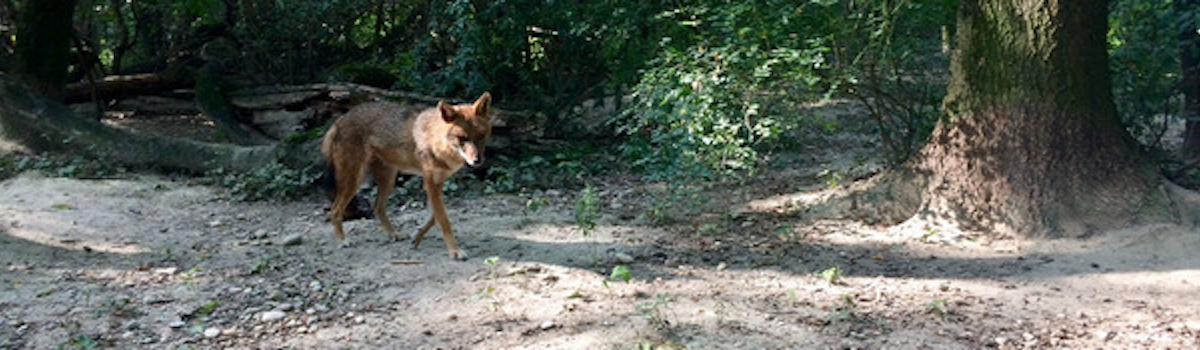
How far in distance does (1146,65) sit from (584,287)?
474 cm

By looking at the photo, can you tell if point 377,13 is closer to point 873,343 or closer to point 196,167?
point 196,167

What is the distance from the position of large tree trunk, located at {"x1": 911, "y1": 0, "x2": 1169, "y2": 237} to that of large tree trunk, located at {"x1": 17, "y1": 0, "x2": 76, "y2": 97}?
8661 mm

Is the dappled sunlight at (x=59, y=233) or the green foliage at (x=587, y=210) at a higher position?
the green foliage at (x=587, y=210)

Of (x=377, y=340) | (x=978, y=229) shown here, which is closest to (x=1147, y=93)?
(x=978, y=229)

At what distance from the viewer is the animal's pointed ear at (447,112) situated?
256 inches

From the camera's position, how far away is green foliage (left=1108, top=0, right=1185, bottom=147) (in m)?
7.53

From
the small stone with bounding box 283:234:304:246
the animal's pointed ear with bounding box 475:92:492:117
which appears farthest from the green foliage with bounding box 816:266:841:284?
the small stone with bounding box 283:234:304:246

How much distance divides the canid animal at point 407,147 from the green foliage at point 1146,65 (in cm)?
466

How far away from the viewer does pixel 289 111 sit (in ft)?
34.8

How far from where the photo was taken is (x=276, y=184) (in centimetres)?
889

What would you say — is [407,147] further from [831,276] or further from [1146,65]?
[1146,65]

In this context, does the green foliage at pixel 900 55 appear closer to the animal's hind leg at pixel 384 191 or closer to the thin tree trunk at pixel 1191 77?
the thin tree trunk at pixel 1191 77

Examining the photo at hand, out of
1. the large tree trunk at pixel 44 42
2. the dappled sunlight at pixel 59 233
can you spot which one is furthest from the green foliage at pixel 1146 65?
the large tree trunk at pixel 44 42

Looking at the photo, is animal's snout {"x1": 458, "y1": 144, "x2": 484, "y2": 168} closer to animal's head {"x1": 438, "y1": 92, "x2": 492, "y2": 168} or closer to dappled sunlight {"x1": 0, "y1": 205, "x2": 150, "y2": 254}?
animal's head {"x1": 438, "y1": 92, "x2": 492, "y2": 168}
